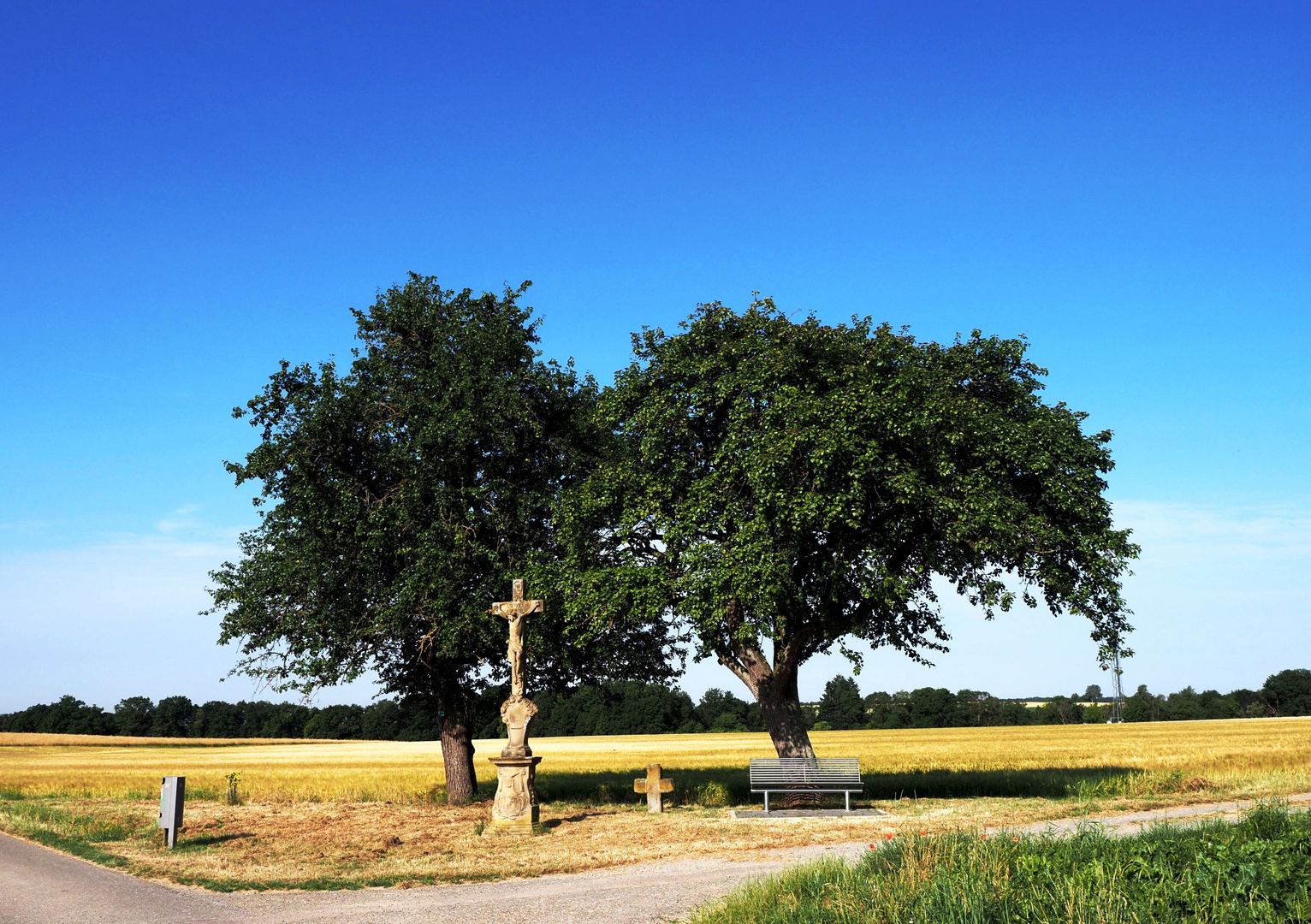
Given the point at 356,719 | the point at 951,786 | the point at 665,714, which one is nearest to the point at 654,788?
the point at 951,786

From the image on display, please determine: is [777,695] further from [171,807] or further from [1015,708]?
[1015,708]

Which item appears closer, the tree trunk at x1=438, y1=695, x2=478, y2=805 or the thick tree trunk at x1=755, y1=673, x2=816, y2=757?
the thick tree trunk at x1=755, y1=673, x2=816, y2=757

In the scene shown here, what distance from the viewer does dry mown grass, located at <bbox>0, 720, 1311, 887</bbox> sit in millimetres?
13867

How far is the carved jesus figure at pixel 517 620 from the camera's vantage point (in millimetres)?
17891

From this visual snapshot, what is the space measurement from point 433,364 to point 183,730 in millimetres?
121584

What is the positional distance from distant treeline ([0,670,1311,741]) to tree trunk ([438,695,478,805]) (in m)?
76.4

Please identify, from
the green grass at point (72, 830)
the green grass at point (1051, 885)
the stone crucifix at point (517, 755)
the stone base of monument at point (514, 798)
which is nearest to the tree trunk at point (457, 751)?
the stone crucifix at point (517, 755)

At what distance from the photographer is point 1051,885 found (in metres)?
7.72

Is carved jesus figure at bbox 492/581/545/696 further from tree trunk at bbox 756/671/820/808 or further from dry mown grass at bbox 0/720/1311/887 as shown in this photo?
tree trunk at bbox 756/671/820/808

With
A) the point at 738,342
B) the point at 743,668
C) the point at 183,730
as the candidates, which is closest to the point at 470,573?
the point at 743,668

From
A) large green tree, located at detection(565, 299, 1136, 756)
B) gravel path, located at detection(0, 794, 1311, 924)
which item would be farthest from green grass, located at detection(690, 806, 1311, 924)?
large green tree, located at detection(565, 299, 1136, 756)

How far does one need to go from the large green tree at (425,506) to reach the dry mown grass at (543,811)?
11.7 ft

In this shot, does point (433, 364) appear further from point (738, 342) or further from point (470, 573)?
point (738, 342)

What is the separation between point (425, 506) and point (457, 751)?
22.0 ft
